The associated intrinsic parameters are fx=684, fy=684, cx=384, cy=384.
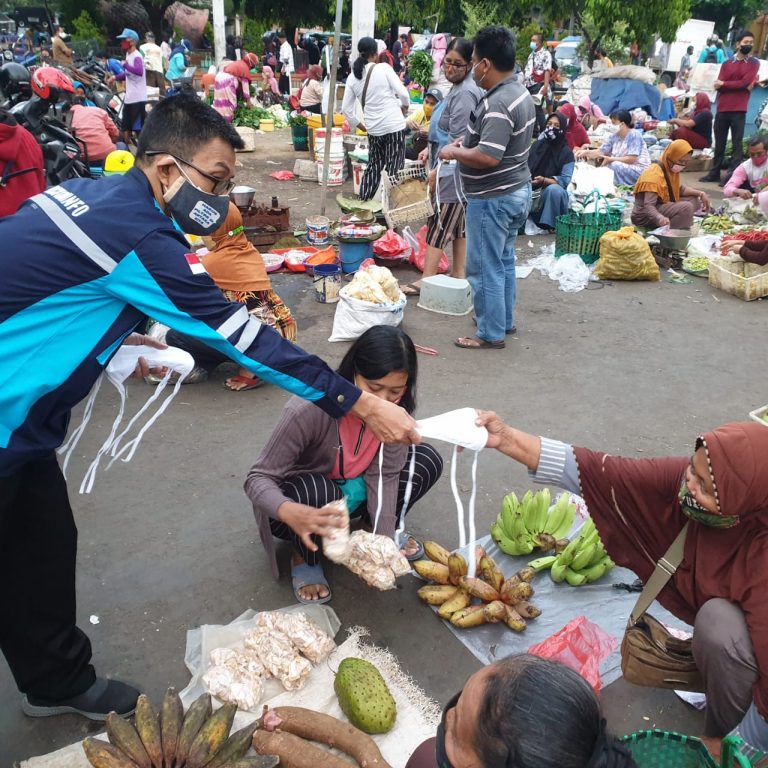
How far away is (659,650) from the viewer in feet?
8.04

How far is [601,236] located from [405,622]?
6058 millimetres

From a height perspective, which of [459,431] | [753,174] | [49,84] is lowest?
[753,174]

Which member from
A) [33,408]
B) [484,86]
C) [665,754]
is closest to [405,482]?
[665,754]

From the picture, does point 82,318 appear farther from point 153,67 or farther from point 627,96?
point 153,67

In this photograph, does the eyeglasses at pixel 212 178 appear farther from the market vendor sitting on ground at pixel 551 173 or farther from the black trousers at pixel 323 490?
the market vendor sitting on ground at pixel 551 173

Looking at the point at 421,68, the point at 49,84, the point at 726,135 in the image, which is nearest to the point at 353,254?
the point at 49,84

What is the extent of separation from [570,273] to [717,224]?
2.83m

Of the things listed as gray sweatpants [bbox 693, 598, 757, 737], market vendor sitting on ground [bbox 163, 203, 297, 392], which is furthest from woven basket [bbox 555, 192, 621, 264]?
gray sweatpants [bbox 693, 598, 757, 737]

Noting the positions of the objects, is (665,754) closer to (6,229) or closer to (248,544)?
(248,544)

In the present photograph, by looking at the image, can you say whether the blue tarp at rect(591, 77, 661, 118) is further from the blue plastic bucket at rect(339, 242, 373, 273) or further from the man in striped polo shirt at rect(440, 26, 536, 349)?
the man in striped polo shirt at rect(440, 26, 536, 349)

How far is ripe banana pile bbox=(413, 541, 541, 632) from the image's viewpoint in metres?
2.97

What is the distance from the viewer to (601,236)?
7859 mm

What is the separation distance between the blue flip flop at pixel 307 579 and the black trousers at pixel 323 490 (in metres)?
0.03

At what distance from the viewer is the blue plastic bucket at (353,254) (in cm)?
693
